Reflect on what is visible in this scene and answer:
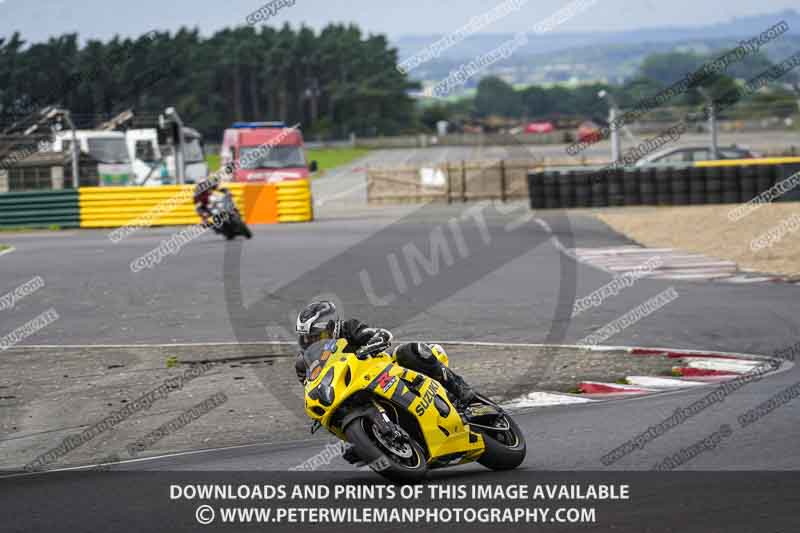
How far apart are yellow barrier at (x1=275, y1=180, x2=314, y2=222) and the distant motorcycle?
645 cm

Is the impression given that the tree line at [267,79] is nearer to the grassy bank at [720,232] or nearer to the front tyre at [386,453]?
the grassy bank at [720,232]

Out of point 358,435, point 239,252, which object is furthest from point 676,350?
point 239,252

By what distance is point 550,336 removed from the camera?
14430 millimetres

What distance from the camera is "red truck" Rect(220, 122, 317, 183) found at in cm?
3762

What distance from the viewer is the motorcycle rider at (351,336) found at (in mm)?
7430

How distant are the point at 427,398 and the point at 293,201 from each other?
26986 mm

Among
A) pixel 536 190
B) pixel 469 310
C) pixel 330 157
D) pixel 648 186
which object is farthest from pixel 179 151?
pixel 330 157

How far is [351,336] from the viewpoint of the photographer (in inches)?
292

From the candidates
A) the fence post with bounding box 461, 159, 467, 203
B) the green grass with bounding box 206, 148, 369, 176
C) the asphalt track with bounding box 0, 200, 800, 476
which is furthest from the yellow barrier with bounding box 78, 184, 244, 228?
the green grass with bounding box 206, 148, 369, 176

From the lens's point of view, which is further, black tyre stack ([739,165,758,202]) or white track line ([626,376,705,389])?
black tyre stack ([739,165,758,202])

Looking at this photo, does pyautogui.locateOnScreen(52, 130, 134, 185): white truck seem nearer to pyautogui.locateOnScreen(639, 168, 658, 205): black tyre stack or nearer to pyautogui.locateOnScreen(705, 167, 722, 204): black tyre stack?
pyautogui.locateOnScreen(639, 168, 658, 205): black tyre stack

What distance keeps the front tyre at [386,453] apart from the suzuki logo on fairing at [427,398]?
0.62 feet

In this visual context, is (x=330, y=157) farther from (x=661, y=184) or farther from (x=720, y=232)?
(x=720, y=232)

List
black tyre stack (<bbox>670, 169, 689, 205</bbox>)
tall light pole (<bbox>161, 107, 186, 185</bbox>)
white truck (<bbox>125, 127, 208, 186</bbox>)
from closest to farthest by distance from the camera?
1. black tyre stack (<bbox>670, 169, 689, 205</bbox>)
2. tall light pole (<bbox>161, 107, 186, 185</bbox>)
3. white truck (<bbox>125, 127, 208, 186</bbox>)
